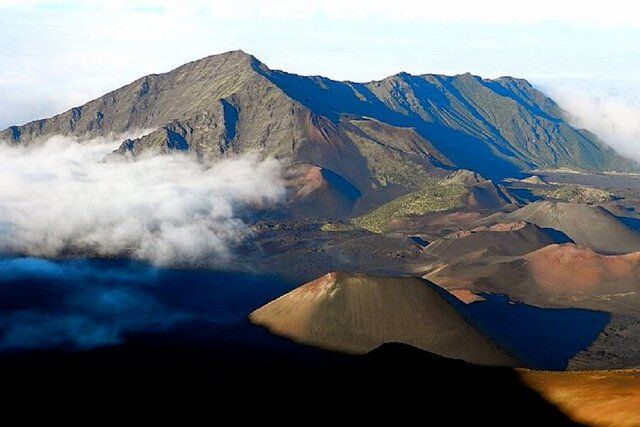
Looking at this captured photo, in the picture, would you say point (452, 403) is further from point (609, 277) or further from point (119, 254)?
point (119, 254)

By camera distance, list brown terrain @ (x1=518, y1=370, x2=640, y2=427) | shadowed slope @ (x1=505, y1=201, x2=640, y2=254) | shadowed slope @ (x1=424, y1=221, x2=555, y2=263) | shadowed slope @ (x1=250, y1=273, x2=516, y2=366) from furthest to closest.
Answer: shadowed slope @ (x1=505, y1=201, x2=640, y2=254)
shadowed slope @ (x1=424, y1=221, x2=555, y2=263)
shadowed slope @ (x1=250, y1=273, x2=516, y2=366)
brown terrain @ (x1=518, y1=370, x2=640, y2=427)

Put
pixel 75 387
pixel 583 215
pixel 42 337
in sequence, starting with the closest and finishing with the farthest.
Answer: pixel 75 387 → pixel 42 337 → pixel 583 215

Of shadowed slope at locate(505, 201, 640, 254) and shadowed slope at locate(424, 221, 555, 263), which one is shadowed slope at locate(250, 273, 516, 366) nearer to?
shadowed slope at locate(424, 221, 555, 263)

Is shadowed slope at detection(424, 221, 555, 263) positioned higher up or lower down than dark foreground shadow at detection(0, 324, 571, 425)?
higher up

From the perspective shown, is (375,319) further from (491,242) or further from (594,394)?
(491,242)

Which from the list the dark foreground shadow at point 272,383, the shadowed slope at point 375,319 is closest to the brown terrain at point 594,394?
the dark foreground shadow at point 272,383

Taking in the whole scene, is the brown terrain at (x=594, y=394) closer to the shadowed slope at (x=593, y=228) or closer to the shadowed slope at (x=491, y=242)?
the shadowed slope at (x=491, y=242)

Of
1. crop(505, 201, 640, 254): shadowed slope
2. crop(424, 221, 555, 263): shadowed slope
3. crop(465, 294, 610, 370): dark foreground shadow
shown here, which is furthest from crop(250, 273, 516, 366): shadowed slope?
crop(505, 201, 640, 254): shadowed slope

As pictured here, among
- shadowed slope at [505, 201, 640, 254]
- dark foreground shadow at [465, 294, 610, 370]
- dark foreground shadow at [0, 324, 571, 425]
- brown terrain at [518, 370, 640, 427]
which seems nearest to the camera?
brown terrain at [518, 370, 640, 427]

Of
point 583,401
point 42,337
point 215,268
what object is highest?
point 215,268

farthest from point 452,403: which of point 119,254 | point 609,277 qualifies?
point 119,254

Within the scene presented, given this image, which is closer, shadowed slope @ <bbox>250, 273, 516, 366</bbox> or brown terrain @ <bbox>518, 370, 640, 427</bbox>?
brown terrain @ <bbox>518, 370, 640, 427</bbox>
